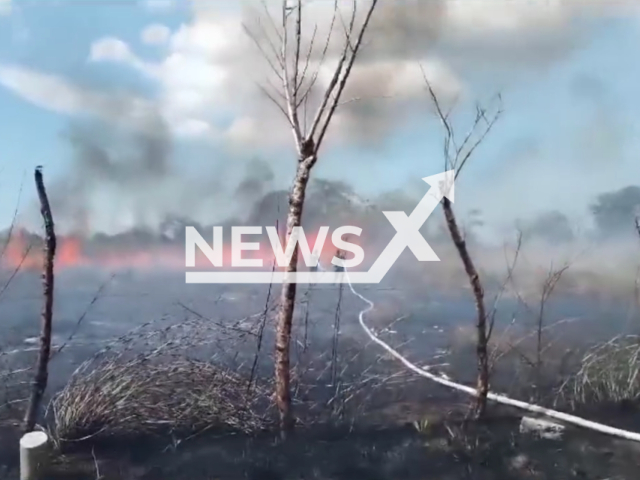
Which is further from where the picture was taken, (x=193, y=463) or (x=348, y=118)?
(x=348, y=118)

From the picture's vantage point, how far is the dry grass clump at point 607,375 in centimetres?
264

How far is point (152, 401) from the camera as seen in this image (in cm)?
235

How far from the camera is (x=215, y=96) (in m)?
2.41

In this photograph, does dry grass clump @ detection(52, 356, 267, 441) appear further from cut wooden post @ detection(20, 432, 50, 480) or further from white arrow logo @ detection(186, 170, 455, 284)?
white arrow logo @ detection(186, 170, 455, 284)

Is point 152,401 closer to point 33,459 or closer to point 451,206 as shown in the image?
point 33,459

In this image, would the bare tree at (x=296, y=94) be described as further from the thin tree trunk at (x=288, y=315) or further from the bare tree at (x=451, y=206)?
the bare tree at (x=451, y=206)

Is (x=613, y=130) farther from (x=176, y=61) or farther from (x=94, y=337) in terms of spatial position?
(x=94, y=337)

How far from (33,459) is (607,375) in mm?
2213

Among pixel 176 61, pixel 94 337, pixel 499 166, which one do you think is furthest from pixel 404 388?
pixel 176 61

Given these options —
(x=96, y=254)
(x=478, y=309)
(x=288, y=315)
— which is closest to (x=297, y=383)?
(x=288, y=315)

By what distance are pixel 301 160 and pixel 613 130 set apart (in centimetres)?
129

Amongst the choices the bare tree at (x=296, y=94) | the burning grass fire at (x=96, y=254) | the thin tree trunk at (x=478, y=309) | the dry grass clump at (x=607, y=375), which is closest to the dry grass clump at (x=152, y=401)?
the bare tree at (x=296, y=94)

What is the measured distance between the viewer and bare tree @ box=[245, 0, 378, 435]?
245cm

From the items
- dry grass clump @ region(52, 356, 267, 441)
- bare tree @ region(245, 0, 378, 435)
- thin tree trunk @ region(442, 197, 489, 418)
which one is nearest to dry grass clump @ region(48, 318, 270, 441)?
dry grass clump @ region(52, 356, 267, 441)
